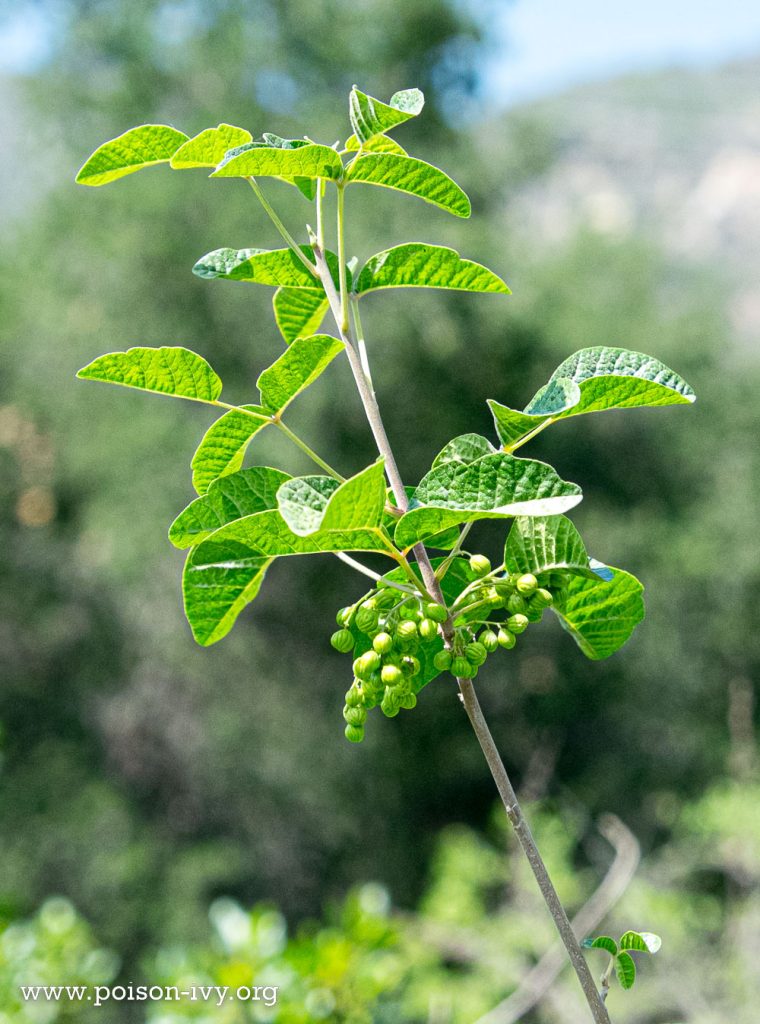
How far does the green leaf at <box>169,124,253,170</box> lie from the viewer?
0.32m

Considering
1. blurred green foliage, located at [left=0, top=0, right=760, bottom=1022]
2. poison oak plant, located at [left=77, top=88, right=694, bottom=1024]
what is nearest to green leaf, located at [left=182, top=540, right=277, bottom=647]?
poison oak plant, located at [left=77, top=88, right=694, bottom=1024]

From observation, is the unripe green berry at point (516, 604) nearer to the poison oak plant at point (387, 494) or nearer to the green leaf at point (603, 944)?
the poison oak plant at point (387, 494)

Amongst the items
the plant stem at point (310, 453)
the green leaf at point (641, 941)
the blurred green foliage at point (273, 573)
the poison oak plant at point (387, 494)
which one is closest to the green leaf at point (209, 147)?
the poison oak plant at point (387, 494)

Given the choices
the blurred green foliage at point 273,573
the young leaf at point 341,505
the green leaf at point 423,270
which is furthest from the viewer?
the blurred green foliage at point 273,573

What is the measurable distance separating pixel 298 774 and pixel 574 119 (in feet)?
57.6

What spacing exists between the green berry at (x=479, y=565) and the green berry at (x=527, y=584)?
0.08ft

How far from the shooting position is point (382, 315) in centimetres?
485

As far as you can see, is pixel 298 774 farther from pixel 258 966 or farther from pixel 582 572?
pixel 582 572

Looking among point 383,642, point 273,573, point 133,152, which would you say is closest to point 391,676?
point 383,642

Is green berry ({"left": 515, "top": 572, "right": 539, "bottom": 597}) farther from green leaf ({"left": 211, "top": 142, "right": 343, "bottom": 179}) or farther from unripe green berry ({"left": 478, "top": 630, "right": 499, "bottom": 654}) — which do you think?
green leaf ({"left": 211, "top": 142, "right": 343, "bottom": 179})

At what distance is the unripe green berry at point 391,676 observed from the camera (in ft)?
1.01

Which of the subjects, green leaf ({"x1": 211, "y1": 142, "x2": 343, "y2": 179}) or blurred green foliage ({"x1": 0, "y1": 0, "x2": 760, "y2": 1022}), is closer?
green leaf ({"x1": 211, "y1": 142, "x2": 343, "y2": 179})

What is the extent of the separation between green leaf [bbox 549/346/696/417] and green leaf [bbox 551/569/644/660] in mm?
73

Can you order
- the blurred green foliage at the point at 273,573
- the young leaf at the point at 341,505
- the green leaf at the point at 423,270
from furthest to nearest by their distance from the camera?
the blurred green foliage at the point at 273,573 → the green leaf at the point at 423,270 → the young leaf at the point at 341,505
